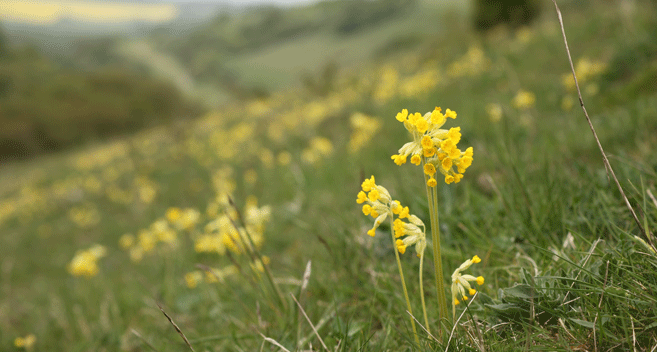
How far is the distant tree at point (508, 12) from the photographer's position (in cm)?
991

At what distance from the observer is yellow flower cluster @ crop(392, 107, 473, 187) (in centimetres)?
91

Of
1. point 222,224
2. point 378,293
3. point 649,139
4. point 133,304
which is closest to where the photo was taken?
point 378,293

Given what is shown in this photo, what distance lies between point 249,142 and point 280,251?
4.86m

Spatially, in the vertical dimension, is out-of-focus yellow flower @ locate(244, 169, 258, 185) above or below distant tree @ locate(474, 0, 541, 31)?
below

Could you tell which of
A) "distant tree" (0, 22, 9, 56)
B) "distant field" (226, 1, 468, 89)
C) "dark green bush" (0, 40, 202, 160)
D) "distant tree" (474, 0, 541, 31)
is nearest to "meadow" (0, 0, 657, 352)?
"distant tree" (474, 0, 541, 31)

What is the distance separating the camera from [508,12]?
1012cm

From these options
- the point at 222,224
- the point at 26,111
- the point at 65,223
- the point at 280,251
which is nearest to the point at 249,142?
the point at 65,223

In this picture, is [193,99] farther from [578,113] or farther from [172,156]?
[578,113]

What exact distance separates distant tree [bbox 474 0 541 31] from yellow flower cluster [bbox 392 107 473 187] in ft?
36.4

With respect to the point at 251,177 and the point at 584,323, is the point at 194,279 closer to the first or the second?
the point at 584,323

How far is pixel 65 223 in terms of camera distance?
23.4 feet

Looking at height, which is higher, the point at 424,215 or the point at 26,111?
the point at 424,215

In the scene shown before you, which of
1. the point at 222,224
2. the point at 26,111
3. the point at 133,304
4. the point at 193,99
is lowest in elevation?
the point at 193,99

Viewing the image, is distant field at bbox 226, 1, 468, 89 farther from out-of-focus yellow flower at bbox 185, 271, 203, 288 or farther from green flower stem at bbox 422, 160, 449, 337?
green flower stem at bbox 422, 160, 449, 337
